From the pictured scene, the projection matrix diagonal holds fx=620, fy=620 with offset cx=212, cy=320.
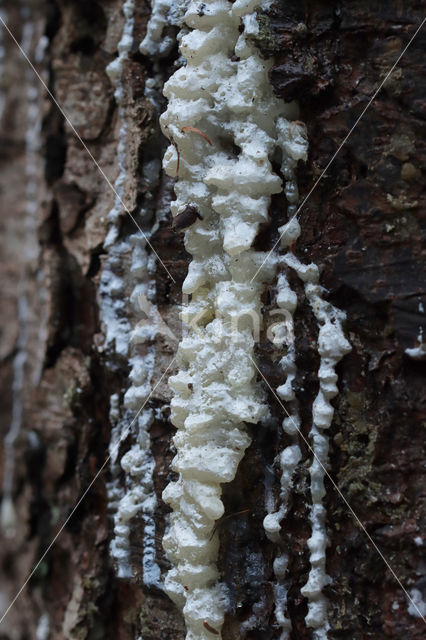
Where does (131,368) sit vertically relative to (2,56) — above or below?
below

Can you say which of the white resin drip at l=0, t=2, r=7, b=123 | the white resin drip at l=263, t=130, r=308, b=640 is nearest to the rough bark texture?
the white resin drip at l=263, t=130, r=308, b=640

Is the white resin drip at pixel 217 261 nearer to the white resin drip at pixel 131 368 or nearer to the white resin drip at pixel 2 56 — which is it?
the white resin drip at pixel 131 368

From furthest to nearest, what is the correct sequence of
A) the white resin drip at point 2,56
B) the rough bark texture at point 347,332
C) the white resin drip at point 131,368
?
the white resin drip at point 2,56
the white resin drip at point 131,368
the rough bark texture at point 347,332

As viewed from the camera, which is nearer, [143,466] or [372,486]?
[372,486]

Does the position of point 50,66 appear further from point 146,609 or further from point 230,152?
point 146,609

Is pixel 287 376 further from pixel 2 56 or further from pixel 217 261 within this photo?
pixel 2 56

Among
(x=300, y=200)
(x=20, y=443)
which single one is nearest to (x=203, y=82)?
(x=300, y=200)

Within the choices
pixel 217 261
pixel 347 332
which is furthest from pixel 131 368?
pixel 347 332

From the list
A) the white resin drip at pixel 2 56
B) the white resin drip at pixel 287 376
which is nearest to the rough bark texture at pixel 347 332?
the white resin drip at pixel 287 376

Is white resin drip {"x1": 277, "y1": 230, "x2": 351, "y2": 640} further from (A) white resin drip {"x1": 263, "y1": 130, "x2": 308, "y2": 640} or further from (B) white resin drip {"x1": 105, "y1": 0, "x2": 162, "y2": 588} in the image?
Answer: (B) white resin drip {"x1": 105, "y1": 0, "x2": 162, "y2": 588}
